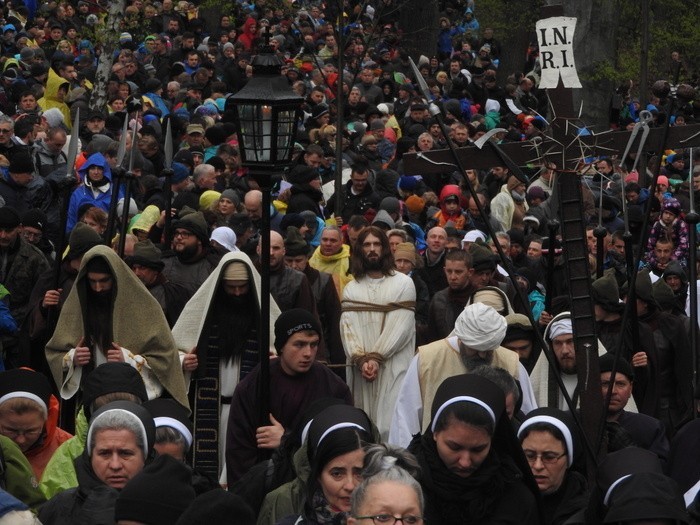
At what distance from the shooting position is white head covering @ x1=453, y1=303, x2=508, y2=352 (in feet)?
30.4

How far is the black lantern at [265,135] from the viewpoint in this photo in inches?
347

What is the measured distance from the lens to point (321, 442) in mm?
6613

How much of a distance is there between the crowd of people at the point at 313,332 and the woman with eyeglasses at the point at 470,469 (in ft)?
0.04

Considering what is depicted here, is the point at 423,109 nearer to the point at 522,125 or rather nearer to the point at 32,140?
the point at 522,125

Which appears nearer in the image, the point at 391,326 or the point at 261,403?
the point at 261,403

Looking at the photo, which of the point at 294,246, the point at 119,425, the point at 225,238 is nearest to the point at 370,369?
the point at 294,246

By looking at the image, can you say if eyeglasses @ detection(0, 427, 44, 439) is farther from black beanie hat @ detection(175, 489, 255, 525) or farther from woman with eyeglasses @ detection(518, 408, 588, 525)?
black beanie hat @ detection(175, 489, 255, 525)

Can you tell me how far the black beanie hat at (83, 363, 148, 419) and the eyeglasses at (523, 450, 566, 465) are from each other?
2.04 meters

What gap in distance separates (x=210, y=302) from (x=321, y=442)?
155 inches

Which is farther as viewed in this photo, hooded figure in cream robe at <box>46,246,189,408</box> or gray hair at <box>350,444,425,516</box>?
hooded figure in cream robe at <box>46,246,189,408</box>

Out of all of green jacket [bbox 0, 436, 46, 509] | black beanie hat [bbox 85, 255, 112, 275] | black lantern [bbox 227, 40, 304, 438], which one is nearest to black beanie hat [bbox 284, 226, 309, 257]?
black beanie hat [bbox 85, 255, 112, 275]

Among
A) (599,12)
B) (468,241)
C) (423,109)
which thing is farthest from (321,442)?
(599,12)

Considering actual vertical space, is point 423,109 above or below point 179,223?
above

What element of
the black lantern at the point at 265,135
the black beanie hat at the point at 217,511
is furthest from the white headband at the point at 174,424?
the black beanie hat at the point at 217,511
